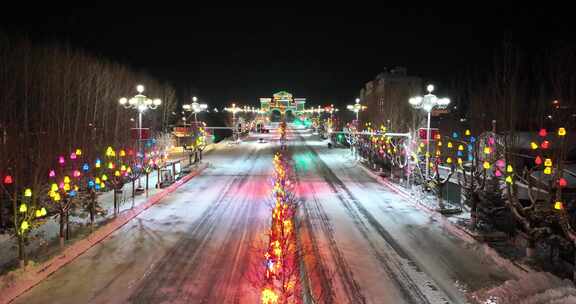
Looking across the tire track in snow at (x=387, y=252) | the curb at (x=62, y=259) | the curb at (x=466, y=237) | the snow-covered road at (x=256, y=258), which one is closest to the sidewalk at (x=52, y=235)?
the curb at (x=62, y=259)

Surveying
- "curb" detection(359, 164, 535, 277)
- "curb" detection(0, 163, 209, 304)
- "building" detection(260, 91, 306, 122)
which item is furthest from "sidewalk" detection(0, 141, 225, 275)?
"building" detection(260, 91, 306, 122)

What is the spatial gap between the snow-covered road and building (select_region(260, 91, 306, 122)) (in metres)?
148

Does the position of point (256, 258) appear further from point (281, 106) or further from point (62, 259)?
point (281, 106)

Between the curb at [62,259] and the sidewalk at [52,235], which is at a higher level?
the sidewalk at [52,235]

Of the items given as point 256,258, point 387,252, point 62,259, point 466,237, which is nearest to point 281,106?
point 466,237

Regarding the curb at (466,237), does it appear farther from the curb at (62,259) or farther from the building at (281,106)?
the building at (281,106)

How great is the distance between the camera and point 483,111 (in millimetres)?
22844

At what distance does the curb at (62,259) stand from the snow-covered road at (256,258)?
0.73 ft

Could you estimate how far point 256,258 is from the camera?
13.6m

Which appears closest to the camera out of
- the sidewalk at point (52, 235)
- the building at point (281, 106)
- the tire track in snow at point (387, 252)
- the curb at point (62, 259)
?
the curb at point (62, 259)

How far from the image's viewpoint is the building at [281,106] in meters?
172

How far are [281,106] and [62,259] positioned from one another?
160805 millimetres

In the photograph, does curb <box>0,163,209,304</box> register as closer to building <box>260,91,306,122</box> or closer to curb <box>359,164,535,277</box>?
curb <box>359,164,535,277</box>

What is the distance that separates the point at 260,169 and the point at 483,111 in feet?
59.9
